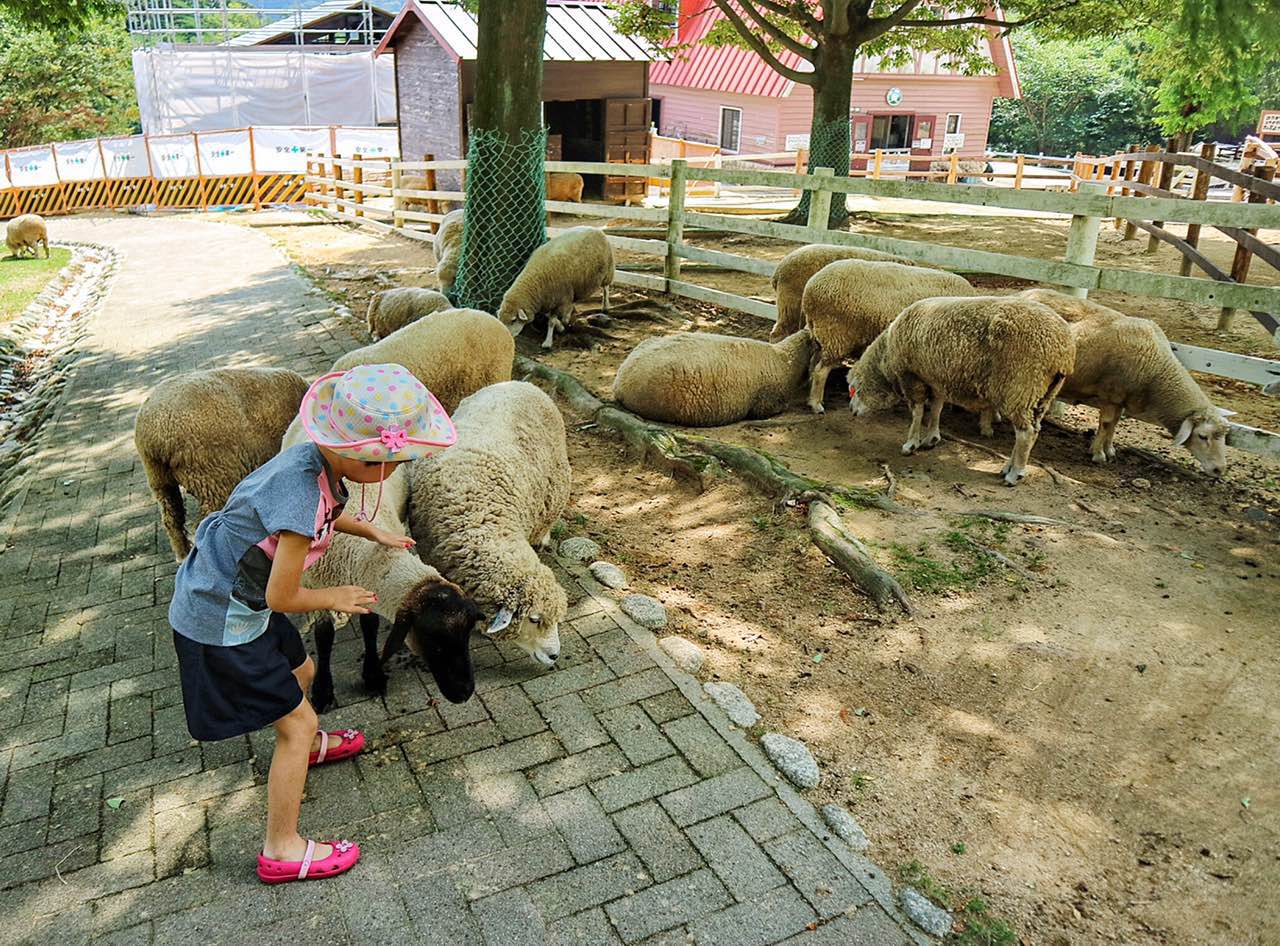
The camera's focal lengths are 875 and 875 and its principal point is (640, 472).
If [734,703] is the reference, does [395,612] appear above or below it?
above

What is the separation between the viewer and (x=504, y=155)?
894 cm

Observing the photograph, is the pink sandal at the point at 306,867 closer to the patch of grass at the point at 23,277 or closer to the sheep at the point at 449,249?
the sheep at the point at 449,249

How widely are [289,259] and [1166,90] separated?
18466mm

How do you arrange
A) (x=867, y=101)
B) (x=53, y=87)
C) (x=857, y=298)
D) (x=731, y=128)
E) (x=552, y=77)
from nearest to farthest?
(x=857, y=298) < (x=552, y=77) < (x=867, y=101) < (x=53, y=87) < (x=731, y=128)

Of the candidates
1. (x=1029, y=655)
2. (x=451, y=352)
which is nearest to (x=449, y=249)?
(x=451, y=352)

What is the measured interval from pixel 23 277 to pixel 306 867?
15.8 metres

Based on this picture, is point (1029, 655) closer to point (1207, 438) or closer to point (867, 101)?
point (1207, 438)

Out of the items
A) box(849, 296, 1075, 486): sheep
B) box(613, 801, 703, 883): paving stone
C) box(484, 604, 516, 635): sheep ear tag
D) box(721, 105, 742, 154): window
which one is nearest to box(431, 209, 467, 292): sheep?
box(849, 296, 1075, 486): sheep

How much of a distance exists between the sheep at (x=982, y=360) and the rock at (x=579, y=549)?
2.50 meters

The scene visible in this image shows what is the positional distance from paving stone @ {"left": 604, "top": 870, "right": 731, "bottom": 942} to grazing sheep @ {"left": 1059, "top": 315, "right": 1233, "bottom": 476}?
4375mm

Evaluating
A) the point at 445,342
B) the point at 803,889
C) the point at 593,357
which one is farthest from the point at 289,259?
the point at 803,889

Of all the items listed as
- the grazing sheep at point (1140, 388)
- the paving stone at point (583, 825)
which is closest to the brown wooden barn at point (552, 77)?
the grazing sheep at point (1140, 388)

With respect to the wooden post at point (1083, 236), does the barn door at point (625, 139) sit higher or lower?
higher

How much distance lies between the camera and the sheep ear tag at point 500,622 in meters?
3.58
